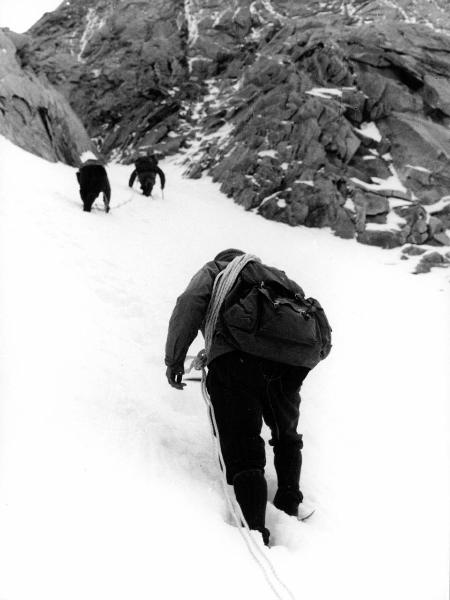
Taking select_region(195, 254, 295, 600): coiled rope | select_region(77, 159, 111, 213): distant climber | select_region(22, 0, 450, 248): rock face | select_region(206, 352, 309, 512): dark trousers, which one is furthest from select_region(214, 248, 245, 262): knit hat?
select_region(22, 0, 450, 248): rock face

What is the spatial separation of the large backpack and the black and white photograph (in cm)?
1

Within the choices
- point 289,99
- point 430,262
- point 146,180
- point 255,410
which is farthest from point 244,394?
point 289,99

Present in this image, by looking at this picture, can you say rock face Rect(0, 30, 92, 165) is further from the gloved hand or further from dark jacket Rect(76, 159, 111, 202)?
the gloved hand

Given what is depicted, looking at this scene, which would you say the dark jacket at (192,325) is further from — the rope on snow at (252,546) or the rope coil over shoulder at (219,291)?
the rope on snow at (252,546)

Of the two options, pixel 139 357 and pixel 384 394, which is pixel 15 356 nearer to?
pixel 139 357

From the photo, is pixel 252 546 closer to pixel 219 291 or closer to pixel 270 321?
pixel 270 321

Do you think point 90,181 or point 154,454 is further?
point 90,181

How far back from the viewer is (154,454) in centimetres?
305

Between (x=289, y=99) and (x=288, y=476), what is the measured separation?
19029 millimetres

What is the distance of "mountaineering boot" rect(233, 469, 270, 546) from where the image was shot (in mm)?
2656

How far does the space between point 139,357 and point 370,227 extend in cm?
1246

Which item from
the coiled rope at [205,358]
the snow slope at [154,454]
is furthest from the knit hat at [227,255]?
the snow slope at [154,454]

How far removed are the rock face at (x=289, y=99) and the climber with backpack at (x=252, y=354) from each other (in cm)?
1259

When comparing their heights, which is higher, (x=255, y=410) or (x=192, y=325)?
(x=192, y=325)
